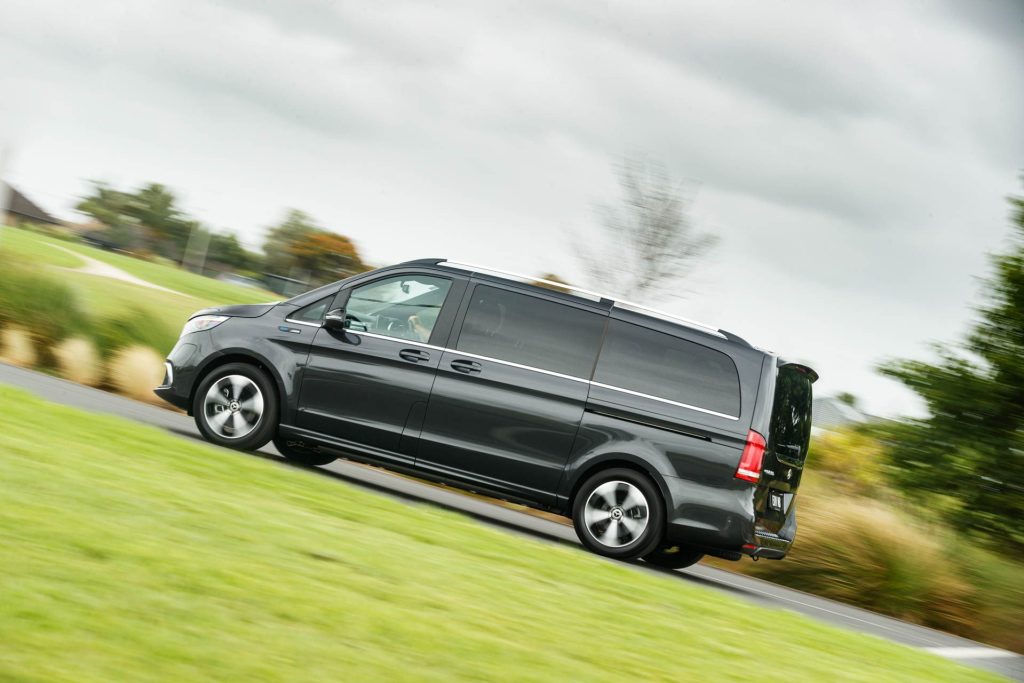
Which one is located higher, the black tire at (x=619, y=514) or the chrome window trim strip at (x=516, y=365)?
the chrome window trim strip at (x=516, y=365)

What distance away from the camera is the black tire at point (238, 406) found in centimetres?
991

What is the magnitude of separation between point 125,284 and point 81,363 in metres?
9.17

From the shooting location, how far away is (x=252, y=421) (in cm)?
995

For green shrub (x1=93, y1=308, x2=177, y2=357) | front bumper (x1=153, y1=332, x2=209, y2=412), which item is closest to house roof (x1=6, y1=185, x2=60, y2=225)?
green shrub (x1=93, y1=308, x2=177, y2=357)

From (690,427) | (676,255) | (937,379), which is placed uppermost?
(676,255)

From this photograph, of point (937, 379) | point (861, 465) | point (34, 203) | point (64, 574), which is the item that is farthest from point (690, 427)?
point (34, 203)

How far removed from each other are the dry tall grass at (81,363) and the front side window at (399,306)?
6.43m

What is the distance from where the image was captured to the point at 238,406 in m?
10.0

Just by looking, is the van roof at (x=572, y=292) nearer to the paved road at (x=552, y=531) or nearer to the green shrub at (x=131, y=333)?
the paved road at (x=552, y=531)

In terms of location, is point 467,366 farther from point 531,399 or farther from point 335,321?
point 335,321

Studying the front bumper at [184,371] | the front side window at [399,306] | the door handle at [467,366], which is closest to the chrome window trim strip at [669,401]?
the door handle at [467,366]

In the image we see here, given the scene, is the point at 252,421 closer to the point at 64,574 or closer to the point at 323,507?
the point at 323,507

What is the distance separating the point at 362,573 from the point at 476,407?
3776 millimetres

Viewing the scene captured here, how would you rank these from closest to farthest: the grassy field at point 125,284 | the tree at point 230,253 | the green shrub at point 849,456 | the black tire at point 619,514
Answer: the black tire at point 619,514 → the grassy field at point 125,284 → the green shrub at point 849,456 → the tree at point 230,253
